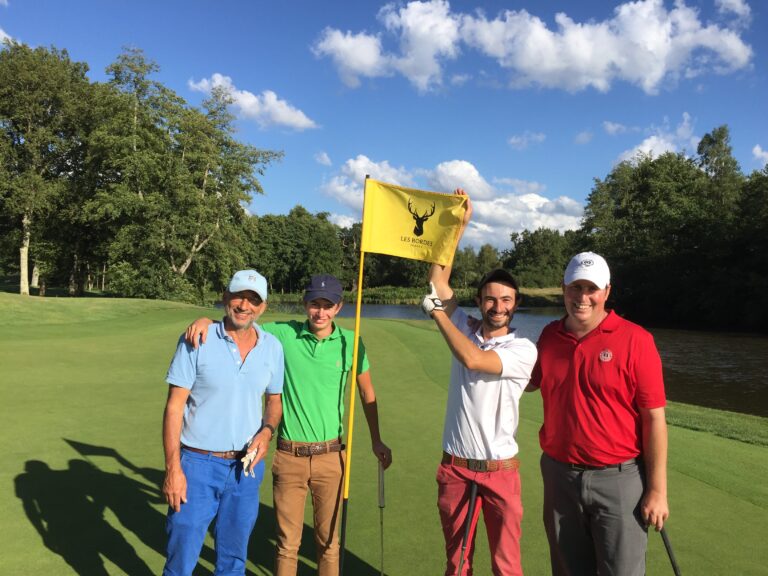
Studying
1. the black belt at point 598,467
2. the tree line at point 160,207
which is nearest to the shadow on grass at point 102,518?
the black belt at point 598,467

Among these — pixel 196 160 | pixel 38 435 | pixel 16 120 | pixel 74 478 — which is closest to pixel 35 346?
pixel 38 435

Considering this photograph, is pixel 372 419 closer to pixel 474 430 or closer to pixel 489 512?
pixel 474 430

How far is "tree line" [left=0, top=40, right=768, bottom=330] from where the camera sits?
3238cm

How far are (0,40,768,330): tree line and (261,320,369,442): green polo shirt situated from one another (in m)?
32.2

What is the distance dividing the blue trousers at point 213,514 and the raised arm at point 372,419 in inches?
29.6

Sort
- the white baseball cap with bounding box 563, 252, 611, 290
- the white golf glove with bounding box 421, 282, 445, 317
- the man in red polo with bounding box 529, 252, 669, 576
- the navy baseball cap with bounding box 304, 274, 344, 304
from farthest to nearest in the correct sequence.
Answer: the navy baseball cap with bounding box 304, 274, 344, 304 → the white golf glove with bounding box 421, 282, 445, 317 → the white baseball cap with bounding box 563, 252, 611, 290 → the man in red polo with bounding box 529, 252, 669, 576

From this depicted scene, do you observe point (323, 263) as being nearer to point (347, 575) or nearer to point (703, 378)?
point (703, 378)

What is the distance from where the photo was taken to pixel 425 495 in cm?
477

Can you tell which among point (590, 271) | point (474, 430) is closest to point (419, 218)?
point (590, 271)

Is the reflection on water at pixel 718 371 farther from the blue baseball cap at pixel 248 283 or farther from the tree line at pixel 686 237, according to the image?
the blue baseball cap at pixel 248 283

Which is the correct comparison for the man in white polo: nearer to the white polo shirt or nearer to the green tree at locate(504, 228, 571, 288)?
the white polo shirt

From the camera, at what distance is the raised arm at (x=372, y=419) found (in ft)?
11.2

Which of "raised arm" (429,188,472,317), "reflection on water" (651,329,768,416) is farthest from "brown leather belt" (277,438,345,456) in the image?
"reflection on water" (651,329,768,416)

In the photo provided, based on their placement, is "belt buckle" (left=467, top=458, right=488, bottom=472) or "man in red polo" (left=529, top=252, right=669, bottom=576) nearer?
"man in red polo" (left=529, top=252, right=669, bottom=576)
